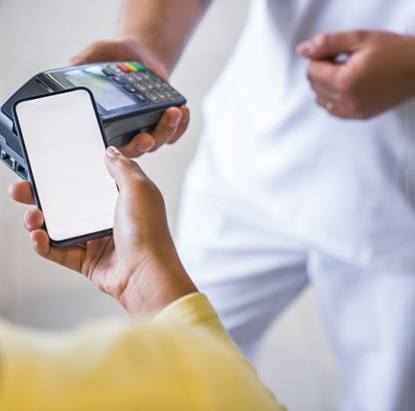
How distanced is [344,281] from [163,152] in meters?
0.45

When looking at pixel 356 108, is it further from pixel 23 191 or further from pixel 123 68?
pixel 23 191

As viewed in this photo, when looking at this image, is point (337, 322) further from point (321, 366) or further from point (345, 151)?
point (321, 366)

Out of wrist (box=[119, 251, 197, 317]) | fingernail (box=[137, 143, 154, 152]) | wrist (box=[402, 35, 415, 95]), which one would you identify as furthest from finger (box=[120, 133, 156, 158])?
wrist (box=[402, 35, 415, 95])

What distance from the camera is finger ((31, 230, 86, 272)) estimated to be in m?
0.47

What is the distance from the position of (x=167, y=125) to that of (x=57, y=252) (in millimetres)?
131

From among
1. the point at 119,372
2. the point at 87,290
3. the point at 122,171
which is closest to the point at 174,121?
the point at 122,171

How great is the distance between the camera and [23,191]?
18.6 inches

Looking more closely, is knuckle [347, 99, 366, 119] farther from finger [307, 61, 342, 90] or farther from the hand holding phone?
the hand holding phone

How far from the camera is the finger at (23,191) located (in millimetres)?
470

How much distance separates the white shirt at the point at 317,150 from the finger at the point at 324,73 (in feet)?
0.10

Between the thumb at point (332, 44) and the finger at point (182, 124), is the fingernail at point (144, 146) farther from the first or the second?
the thumb at point (332, 44)

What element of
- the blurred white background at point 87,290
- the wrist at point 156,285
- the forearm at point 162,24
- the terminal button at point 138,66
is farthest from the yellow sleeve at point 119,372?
the blurred white background at point 87,290

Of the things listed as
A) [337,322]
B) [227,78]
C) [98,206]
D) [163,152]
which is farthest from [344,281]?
[163,152]

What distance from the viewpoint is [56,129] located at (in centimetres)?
46
